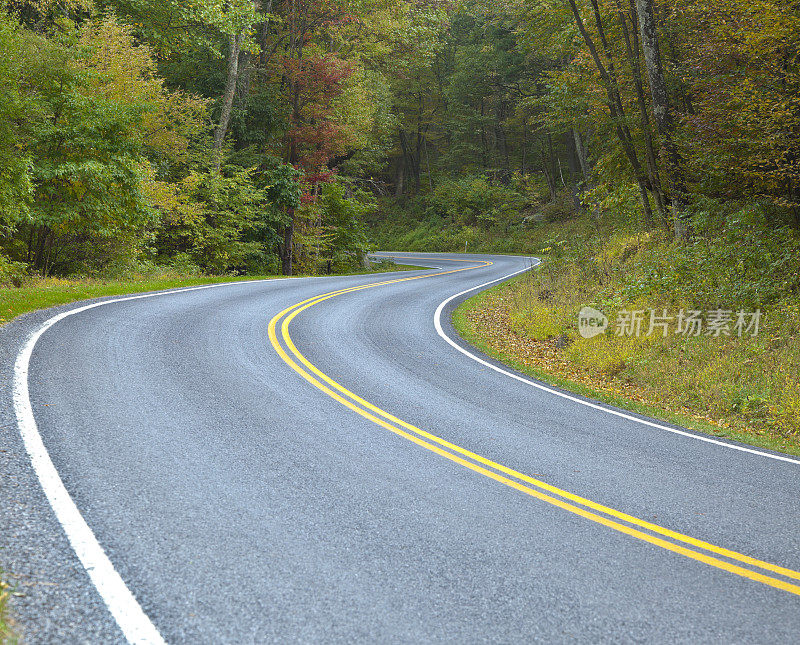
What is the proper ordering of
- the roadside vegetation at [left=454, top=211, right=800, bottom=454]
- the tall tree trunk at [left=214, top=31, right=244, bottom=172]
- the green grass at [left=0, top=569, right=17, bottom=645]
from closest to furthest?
1. the green grass at [left=0, top=569, right=17, bottom=645]
2. the roadside vegetation at [left=454, top=211, right=800, bottom=454]
3. the tall tree trunk at [left=214, top=31, right=244, bottom=172]

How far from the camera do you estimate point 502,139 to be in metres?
46.1

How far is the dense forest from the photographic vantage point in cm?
1235

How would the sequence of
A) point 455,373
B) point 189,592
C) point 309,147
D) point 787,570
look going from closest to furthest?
1. point 189,592
2. point 787,570
3. point 455,373
4. point 309,147

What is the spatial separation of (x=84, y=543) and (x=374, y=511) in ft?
6.68

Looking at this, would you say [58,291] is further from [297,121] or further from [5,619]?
[297,121]

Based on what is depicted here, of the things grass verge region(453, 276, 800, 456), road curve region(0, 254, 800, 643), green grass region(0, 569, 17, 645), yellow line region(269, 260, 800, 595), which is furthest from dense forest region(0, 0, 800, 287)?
green grass region(0, 569, 17, 645)

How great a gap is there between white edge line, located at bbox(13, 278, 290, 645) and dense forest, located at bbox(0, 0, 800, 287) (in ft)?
29.6

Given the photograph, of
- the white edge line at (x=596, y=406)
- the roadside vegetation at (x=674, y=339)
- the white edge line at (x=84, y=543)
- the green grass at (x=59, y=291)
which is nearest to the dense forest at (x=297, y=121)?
the roadside vegetation at (x=674, y=339)

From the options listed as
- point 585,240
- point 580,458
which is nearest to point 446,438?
point 580,458

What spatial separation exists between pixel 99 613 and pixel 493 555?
2480 millimetres

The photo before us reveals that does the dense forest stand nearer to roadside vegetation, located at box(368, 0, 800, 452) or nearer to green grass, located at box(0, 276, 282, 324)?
roadside vegetation, located at box(368, 0, 800, 452)

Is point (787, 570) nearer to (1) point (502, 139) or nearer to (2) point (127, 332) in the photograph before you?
(2) point (127, 332)

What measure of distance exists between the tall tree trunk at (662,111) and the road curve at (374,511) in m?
8.68

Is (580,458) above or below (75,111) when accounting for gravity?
below
